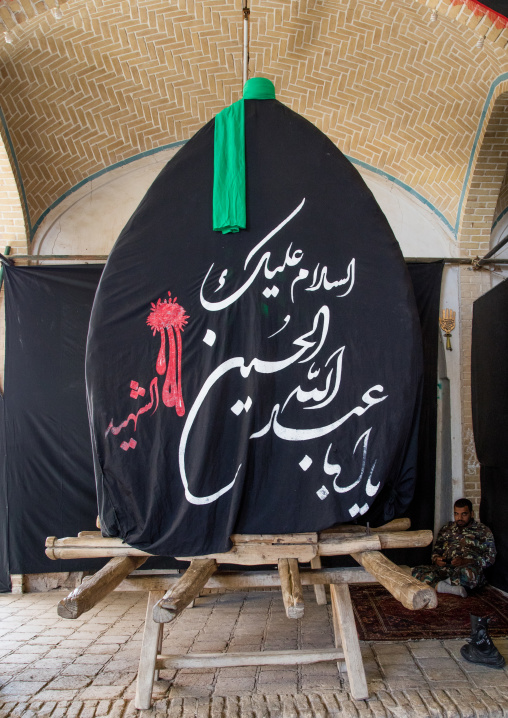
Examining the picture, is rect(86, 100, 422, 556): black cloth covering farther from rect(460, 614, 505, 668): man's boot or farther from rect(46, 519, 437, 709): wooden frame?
rect(460, 614, 505, 668): man's boot

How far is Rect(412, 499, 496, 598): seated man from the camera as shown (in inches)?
183

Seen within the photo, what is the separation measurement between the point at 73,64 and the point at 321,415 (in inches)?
152

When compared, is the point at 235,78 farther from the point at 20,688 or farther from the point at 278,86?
the point at 20,688

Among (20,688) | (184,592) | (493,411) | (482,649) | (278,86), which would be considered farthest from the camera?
(278,86)

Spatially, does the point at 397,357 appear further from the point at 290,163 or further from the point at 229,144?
the point at 229,144

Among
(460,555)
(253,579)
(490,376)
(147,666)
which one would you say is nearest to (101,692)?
(147,666)

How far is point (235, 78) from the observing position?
16.5 feet

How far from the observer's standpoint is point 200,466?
266 cm

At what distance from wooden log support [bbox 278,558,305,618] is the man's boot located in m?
1.46

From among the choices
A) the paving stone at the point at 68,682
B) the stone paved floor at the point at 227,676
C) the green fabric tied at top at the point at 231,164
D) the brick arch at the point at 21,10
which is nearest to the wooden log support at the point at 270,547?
the stone paved floor at the point at 227,676

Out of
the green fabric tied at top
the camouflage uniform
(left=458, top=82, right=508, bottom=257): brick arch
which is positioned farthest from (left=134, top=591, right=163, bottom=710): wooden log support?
(left=458, top=82, right=508, bottom=257): brick arch

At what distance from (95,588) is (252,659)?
3.49 feet

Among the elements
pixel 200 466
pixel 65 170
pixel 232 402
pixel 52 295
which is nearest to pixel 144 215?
pixel 232 402

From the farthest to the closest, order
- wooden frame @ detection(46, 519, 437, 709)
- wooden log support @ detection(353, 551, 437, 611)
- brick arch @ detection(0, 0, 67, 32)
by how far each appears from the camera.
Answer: brick arch @ detection(0, 0, 67, 32) < wooden frame @ detection(46, 519, 437, 709) < wooden log support @ detection(353, 551, 437, 611)
